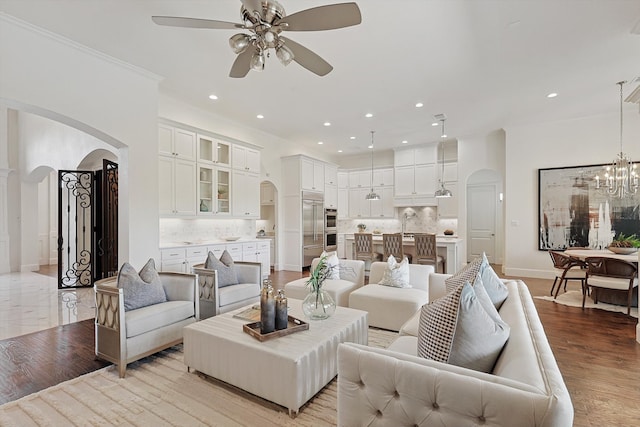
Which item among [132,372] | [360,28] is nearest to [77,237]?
[132,372]

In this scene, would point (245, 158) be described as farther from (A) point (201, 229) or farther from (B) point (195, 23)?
(B) point (195, 23)

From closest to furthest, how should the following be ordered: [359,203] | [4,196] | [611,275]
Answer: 1. [611,275]
2. [4,196]
3. [359,203]

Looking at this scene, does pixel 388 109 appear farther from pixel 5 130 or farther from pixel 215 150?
pixel 5 130

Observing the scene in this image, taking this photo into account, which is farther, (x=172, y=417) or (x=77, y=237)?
(x=77, y=237)

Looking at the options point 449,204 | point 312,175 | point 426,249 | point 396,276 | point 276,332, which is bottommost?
point 276,332

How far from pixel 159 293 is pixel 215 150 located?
3.35 metres

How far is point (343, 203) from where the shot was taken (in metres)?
9.32

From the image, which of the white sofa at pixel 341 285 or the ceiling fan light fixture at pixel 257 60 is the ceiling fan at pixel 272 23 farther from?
the white sofa at pixel 341 285

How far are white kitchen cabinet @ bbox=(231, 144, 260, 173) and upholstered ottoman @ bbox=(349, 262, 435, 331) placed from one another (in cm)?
387

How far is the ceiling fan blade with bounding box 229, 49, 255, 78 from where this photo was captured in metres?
2.63

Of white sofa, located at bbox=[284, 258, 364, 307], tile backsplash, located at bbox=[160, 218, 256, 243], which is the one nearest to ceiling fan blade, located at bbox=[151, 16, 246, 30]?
white sofa, located at bbox=[284, 258, 364, 307]

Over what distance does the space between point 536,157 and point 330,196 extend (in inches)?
193

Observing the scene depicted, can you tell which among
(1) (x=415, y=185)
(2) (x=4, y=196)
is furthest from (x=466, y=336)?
(2) (x=4, y=196)

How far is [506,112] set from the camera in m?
5.80
